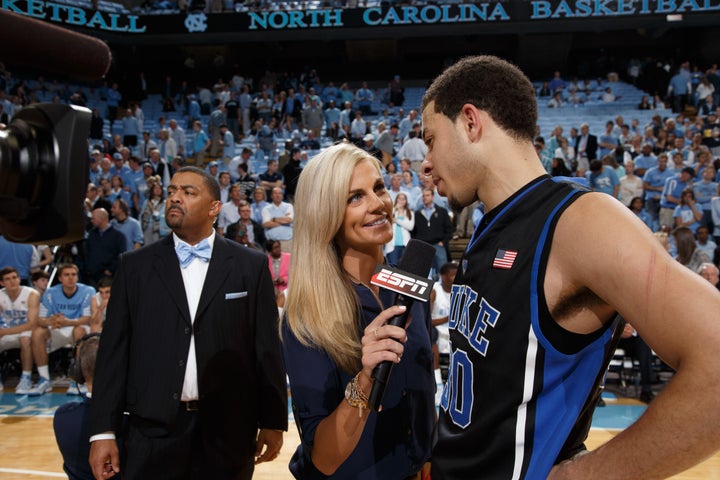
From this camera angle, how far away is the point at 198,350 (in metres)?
2.73

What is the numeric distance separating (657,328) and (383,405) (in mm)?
989

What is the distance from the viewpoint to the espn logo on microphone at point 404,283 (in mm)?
1535

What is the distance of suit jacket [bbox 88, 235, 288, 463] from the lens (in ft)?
8.62

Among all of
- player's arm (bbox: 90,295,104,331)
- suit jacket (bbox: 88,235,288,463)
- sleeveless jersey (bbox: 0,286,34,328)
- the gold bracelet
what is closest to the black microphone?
the gold bracelet

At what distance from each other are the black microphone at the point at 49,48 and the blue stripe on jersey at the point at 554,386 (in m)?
0.84

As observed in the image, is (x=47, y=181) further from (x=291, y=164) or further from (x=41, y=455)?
(x=291, y=164)

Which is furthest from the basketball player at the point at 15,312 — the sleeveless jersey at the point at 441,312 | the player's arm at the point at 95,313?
the sleeveless jersey at the point at 441,312

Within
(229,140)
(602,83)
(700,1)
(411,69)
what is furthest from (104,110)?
(700,1)

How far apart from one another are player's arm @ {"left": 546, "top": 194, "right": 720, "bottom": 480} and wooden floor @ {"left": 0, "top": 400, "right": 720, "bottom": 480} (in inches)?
149

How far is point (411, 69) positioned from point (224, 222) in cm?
1544

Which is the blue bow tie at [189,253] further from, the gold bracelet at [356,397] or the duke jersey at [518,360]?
the duke jersey at [518,360]

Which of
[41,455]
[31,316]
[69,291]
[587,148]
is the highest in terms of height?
[587,148]

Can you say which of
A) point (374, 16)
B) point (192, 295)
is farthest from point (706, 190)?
point (374, 16)

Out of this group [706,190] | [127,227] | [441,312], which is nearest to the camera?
[441,312]
